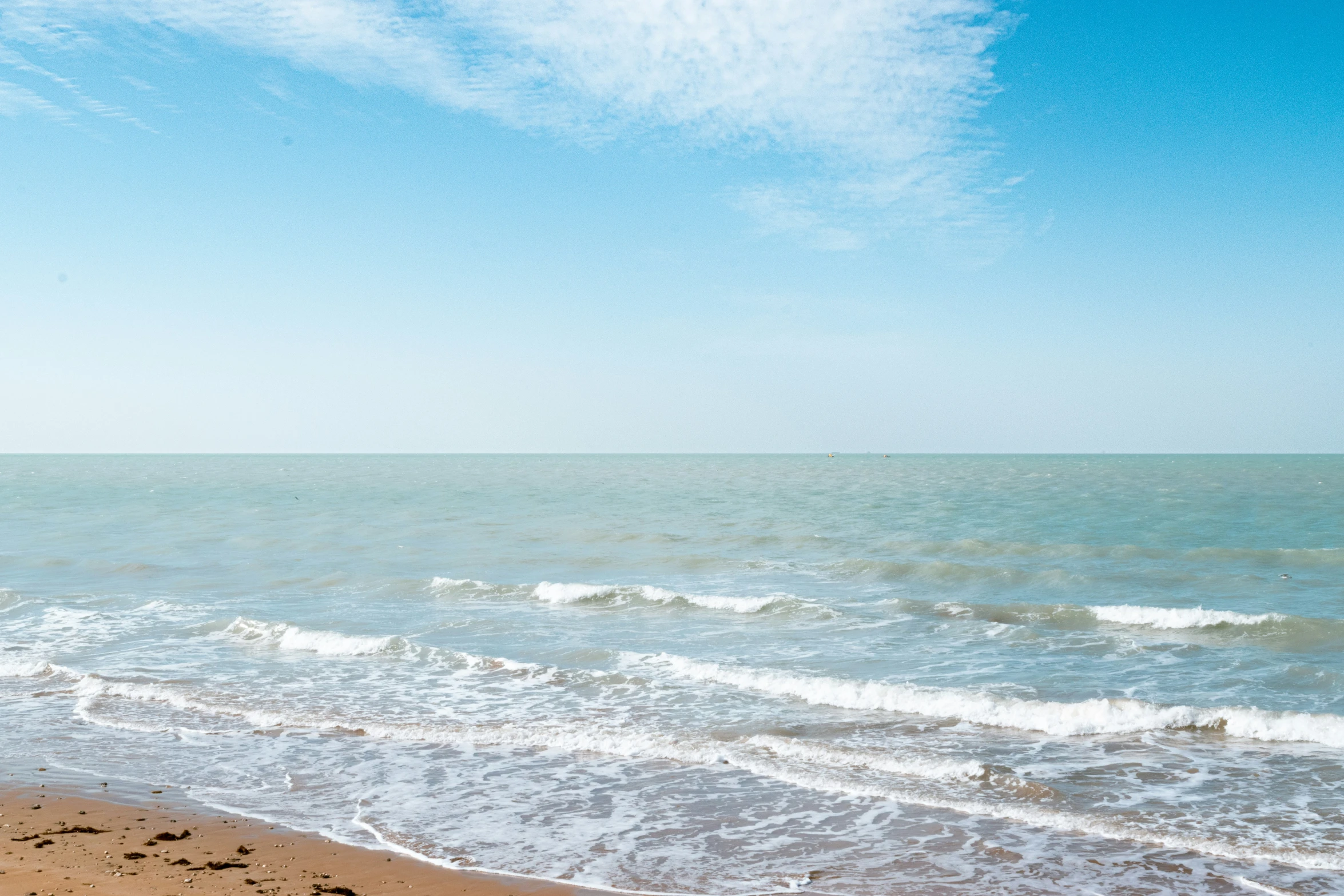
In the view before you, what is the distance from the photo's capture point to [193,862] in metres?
7.77

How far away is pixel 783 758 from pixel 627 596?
12.8 meters

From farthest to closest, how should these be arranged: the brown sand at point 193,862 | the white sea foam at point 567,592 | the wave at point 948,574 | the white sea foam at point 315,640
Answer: the wave at point 948,574 < the white sea foam at point 567,592 < the white sea foam at point 315,640 < the brown sand at point 193,862

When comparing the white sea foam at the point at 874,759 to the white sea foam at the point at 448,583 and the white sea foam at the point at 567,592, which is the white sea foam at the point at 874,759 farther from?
the white sea foam at the point at 448,583

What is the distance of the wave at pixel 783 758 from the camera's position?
8602mm

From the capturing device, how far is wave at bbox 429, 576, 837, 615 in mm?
21766

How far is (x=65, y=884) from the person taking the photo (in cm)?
712

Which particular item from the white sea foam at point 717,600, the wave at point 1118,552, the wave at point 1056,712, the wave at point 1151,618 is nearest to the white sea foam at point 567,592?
the white sea foam at point 717,600

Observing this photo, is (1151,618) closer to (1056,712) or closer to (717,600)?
(1056,712)

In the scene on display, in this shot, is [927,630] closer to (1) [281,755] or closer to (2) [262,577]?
(1) [281,755]

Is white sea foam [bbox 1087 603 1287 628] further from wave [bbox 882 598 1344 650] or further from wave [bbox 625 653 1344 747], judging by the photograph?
wave [bbox 625 653 1344 747]

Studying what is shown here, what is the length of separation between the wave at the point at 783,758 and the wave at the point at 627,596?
9648mm

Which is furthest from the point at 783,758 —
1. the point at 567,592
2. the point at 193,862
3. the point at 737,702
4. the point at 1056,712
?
the point at 567,592

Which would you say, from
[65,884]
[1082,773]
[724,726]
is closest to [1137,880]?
[1082,773]

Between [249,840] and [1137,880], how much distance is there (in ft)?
26.1
